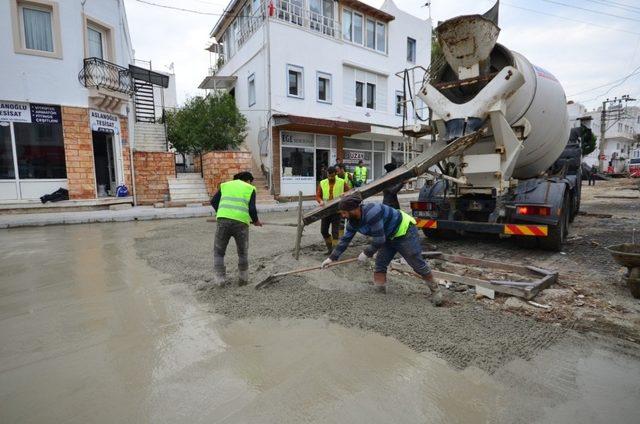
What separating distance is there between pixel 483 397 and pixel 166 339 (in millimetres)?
2559

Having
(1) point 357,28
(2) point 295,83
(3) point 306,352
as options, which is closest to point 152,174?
(2) point 295,83

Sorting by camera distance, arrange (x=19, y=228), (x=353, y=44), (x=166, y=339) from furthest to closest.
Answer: (x=353, y=44) < (x=19, y=228) < (x=166, y=339)

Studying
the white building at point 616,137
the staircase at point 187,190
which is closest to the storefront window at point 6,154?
the staircase at point 187,190

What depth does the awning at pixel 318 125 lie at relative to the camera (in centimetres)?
1494

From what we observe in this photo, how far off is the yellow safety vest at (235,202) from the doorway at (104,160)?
11493 mm

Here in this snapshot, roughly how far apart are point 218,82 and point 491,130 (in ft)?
56.8

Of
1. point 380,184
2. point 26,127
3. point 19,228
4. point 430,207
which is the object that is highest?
point 26,127

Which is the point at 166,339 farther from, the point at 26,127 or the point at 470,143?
the point at 26,127

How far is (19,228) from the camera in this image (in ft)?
32.1

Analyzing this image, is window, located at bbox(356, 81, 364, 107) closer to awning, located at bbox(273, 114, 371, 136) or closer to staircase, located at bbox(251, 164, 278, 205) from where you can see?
awning, located at bbox(273, 114, 371, 136)

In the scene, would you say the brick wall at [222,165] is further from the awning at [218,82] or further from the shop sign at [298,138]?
the awning at [218,82]

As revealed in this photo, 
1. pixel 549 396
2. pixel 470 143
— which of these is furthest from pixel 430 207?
→ pixel 549 396

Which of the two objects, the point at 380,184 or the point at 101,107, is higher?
the point at 101,107

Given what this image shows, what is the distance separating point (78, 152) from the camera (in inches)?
490
